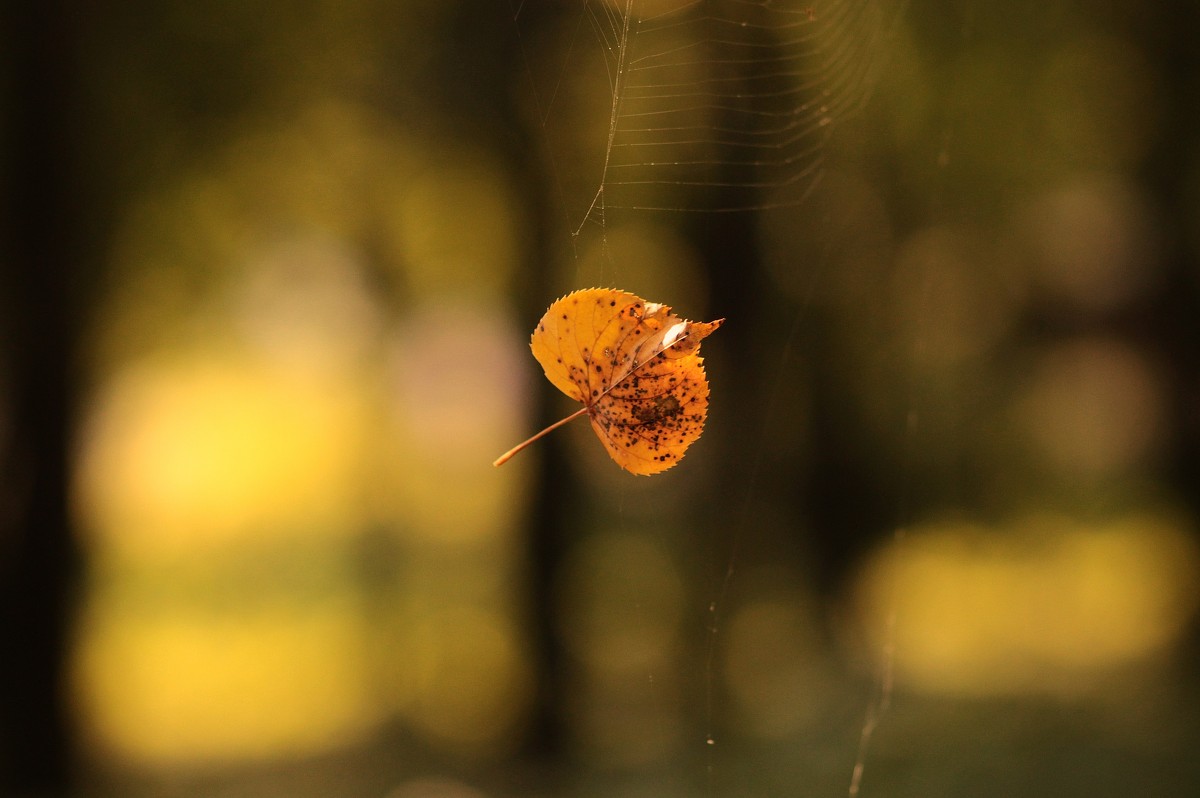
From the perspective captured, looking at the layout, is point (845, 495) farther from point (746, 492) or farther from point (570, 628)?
point (570, 628)

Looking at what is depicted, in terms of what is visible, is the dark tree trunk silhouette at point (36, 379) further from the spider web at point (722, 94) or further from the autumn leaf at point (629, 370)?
the autumn leaf at point (629, 370)

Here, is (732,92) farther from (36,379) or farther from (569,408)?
(36,379)

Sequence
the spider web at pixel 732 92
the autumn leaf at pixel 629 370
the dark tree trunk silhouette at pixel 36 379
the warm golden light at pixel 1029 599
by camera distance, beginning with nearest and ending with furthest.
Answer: the autumn leaf at pixel 629 370 → the spider web at pixel 732 92 → the dark tree trunk silhouette at pixel 36 379 → the warm golden light at pixel 1029 599

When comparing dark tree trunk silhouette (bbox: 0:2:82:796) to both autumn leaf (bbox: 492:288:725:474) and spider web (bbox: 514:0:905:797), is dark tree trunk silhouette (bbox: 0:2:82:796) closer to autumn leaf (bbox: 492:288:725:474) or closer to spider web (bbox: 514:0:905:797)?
spider web (bbox: 514:0:905:797)

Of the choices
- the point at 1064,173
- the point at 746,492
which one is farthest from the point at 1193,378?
the point at 746,492

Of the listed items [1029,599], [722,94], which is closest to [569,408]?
[722,94]

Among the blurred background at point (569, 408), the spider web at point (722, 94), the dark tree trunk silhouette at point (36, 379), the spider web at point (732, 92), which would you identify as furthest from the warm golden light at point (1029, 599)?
the dark tree trunk silhouette at point (36, 379)
